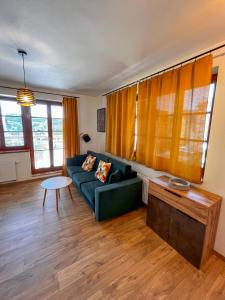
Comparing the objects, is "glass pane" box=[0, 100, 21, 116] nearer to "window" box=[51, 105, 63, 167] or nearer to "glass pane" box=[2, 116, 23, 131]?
"glass pane" box=[2, 116, 23, 131]

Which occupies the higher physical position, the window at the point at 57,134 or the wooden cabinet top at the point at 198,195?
the window at the point at 57,134

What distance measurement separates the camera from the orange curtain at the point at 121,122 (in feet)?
9.09

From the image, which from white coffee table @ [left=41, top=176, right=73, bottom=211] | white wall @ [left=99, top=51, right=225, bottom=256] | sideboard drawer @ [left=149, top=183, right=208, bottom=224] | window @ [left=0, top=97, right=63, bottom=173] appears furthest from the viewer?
window @ [left=0, top=97, right=63, bottom=173]

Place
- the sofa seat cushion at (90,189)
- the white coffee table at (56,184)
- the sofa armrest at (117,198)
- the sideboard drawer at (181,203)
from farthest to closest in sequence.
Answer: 1. the white coffee table at (56,184)
2. the sofa seat cushion at (90,189)
3. the sofa armrest at (117,198)
4. the sideboard drawer at (181,203)

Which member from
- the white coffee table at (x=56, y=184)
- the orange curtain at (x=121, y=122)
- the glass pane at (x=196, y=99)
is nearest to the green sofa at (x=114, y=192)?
the white coffee table at (x=56, y=184)

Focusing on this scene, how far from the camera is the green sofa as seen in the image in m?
2.17

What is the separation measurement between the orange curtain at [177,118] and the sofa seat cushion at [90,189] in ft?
3.33

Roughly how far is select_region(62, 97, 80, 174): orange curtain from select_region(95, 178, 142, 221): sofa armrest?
2.14 metres

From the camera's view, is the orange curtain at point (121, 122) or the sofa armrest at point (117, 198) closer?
the sofa armrest at point (117, 198)

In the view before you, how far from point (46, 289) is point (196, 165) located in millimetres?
2110

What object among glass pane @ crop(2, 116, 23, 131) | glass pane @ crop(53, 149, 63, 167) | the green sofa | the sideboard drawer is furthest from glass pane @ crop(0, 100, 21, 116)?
the sideboard drawer

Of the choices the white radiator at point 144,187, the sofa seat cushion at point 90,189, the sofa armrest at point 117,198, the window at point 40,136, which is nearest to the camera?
the sofa armrest at point 117,198

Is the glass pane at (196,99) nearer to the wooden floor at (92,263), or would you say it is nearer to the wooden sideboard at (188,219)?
the wooden sideboard at (188,219)

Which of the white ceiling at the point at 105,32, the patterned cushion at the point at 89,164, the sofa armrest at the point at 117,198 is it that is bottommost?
the sofa armrest at the point at 117,198
